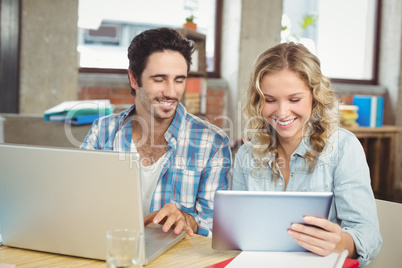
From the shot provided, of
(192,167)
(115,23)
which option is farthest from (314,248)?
(115,23)

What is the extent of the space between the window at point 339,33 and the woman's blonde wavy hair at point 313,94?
134 inches

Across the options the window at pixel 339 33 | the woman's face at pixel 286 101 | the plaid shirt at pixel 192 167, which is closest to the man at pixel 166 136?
the plaid shirt at pixel 192 167

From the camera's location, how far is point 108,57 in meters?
4.20

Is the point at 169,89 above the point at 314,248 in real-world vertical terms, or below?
above

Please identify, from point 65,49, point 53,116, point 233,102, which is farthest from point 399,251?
point 233,102

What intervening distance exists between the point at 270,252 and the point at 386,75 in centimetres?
484

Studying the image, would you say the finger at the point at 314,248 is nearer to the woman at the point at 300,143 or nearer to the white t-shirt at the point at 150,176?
the woman at the point at 300,143

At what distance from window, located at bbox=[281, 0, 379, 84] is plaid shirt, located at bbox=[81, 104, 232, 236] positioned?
332 centimetres

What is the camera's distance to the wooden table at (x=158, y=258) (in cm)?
108

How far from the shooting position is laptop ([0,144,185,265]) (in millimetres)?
992

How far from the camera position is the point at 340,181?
1446 millimetres

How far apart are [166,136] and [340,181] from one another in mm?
715

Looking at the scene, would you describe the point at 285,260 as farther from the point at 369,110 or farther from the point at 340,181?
the point at 369,110

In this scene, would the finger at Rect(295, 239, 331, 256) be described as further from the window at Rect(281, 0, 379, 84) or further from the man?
the window at Rect(281, 0, 379, 84)
